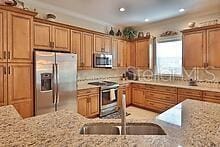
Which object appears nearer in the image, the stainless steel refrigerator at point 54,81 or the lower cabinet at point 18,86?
the lower cabinet at point 18,86

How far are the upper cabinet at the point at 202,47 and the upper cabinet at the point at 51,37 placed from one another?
3153 millimetres

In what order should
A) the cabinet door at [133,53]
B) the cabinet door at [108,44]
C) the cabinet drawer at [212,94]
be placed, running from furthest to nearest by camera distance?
the cabinet door at [133,53] → the cabinet door at [108,44] → the cabinet drawer at [212,94]

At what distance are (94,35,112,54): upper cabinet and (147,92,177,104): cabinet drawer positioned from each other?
75.5 inches

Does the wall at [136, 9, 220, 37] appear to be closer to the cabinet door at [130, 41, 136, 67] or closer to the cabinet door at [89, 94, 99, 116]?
the cabinet door at [130, 41, 136, 67]

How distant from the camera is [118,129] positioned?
53.1 inches

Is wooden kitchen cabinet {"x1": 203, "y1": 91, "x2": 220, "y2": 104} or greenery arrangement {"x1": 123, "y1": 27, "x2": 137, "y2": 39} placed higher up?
greenery arrangement {"x1": 123, "y1": 27, "x2": 137, "y2": 39}

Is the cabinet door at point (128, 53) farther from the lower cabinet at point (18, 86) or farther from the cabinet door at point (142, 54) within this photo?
the lower cabinet at point (18, 86)

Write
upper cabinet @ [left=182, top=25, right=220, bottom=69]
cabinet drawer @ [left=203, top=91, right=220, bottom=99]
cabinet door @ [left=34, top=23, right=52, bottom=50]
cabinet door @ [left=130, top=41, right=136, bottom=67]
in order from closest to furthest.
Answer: cabinet door @ [left=34, top=23, right=52, bottom=50] → cabinet drawer @ [left=203, top=91, right=220, bottom=99] → upper cabinet @ [left=182, top=25, right=220, bottom=69] → cabinet door @ [left=130, top=41, right=136, bottom=67]

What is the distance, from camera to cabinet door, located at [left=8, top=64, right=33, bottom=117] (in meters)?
2.63

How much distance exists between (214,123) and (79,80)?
3757 mm

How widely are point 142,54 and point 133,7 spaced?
6.30 ft

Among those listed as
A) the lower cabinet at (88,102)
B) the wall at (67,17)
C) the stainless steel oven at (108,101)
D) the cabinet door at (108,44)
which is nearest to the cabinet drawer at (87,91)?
the lower cabinet at (88,102)

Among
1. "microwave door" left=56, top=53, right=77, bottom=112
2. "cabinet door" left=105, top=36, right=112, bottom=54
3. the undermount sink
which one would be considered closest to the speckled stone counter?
the undermount sink

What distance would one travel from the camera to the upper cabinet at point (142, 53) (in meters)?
5.33
